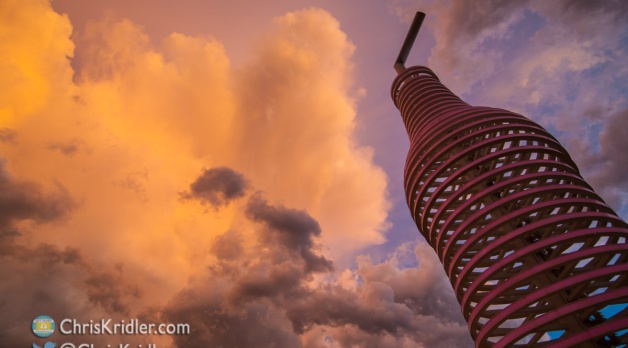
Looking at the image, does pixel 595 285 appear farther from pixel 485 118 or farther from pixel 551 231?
pixel 485 118

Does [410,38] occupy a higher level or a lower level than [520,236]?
higher

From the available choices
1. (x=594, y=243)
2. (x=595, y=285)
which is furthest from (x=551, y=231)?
(x=595, y=285)

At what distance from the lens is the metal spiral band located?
31312 mm

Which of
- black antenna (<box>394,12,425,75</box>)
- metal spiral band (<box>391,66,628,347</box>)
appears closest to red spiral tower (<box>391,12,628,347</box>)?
metal spiral band (<box>391,66,628,347</box>)

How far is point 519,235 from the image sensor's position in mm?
35438

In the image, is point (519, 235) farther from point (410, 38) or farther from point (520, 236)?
point (410, 38)

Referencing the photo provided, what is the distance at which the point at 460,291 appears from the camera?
40.2 metres

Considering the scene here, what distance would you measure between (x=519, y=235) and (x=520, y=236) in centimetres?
22

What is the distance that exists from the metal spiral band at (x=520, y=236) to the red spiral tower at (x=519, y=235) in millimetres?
106

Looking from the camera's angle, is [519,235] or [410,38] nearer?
[519,235]

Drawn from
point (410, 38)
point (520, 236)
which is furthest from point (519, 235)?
point (410, 38)

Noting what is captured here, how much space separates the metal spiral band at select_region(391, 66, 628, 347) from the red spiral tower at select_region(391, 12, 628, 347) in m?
0.11

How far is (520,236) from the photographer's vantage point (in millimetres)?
35531

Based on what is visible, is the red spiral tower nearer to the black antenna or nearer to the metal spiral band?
the metal spiral band
